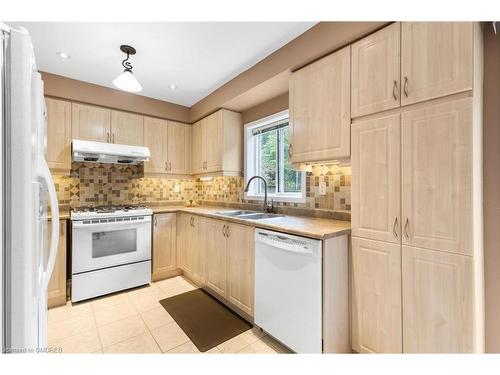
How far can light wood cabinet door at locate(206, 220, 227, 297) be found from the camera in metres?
2.26

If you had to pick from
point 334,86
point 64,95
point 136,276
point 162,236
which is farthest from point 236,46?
point 136,276

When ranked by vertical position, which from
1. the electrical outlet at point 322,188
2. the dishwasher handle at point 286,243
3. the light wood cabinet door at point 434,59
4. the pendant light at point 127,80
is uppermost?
the pendant light at point 127,80

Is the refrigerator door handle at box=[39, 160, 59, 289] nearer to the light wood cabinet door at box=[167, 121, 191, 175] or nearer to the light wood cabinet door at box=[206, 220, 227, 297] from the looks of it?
the light wood cabinet door at box=[206, 220, 227, 297]

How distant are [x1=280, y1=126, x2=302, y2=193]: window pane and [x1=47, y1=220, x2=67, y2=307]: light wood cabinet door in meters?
2.41

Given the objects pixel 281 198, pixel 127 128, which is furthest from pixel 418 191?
pixel 127 128

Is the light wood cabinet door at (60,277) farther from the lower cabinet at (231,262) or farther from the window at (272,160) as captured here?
the window at (272,160)

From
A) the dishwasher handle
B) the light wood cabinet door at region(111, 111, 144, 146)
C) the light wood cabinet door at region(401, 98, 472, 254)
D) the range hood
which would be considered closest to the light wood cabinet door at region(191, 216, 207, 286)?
the dishwasher handle

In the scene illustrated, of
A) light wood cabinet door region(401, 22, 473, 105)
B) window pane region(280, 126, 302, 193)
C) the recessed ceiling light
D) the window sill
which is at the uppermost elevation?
the recessed ceiling light

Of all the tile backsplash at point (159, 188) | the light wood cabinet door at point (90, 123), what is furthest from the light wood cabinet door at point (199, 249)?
the light wood cabinet door at point (90, 123)

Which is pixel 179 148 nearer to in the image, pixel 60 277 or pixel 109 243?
pixel 109 243

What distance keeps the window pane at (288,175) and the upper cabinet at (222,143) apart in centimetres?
64

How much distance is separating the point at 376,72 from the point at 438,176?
0.75 metres

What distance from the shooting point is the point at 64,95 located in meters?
2.55

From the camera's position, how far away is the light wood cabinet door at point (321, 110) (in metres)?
1.62
